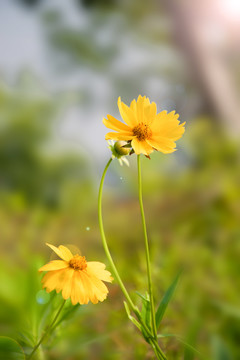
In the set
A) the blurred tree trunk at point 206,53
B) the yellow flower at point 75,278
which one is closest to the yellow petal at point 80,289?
the yellow flower at point 75,278

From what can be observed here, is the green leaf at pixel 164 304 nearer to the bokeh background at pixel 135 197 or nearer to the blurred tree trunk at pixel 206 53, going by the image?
the bokeh background at pixel 135 197

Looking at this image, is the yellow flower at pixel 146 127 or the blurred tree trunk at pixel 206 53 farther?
the blurred tree trunk at pixel 206 53

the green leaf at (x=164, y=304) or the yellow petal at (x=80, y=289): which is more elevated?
the yellow petal at (x=80, y=289)

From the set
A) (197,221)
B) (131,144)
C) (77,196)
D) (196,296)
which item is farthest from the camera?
(77,196)

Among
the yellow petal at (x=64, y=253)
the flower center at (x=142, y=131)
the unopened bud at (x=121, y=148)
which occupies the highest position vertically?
the flower center at (x=142, y=131)

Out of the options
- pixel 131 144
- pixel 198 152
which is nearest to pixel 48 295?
pixel 131 144

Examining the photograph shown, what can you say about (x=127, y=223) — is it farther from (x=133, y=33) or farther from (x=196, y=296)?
(x=133, y=33)
